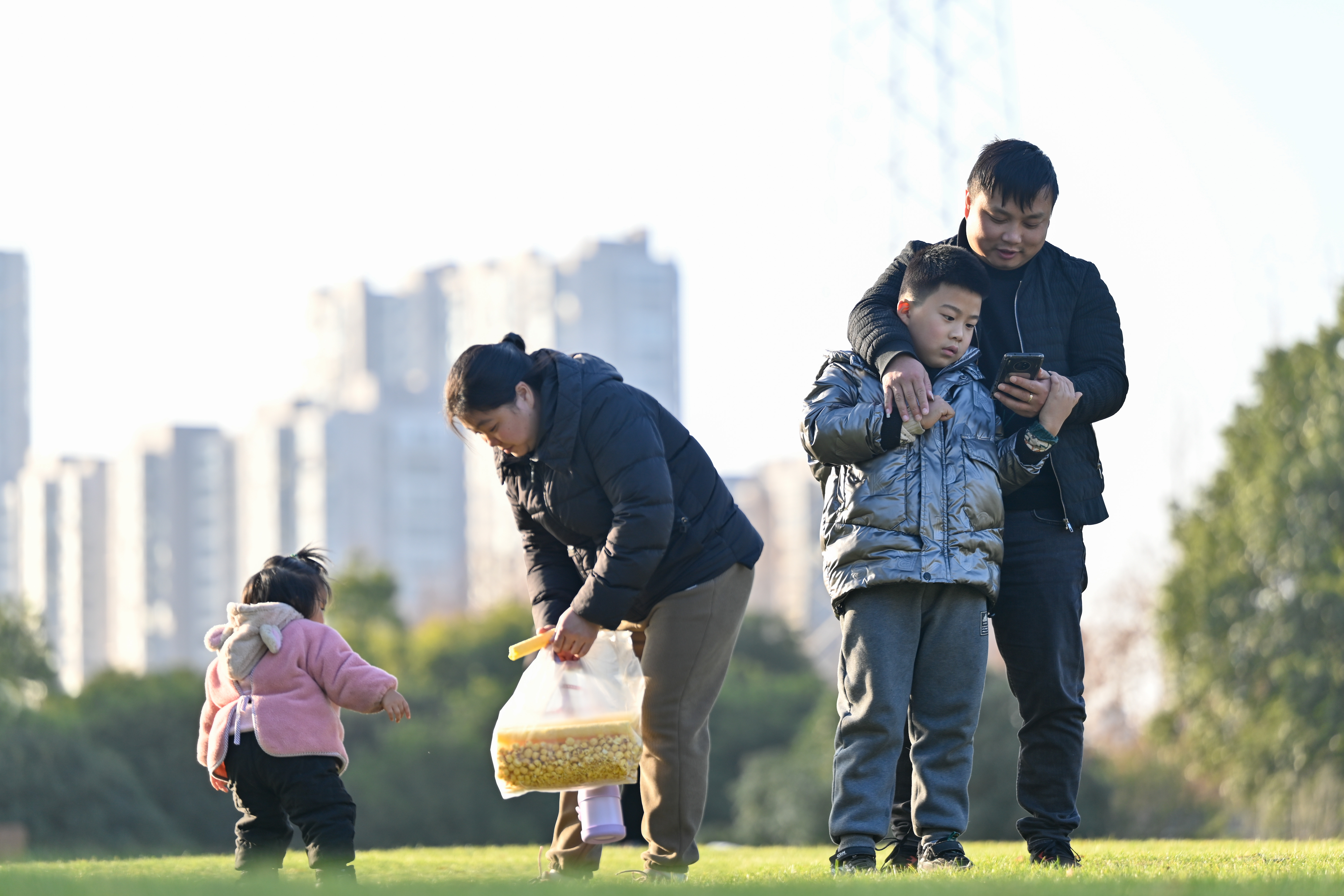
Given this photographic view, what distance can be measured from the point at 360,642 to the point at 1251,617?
14650 millimetres

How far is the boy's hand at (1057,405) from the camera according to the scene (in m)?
4.80

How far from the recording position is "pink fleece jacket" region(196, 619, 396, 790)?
5129 mm

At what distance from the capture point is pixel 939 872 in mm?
4469

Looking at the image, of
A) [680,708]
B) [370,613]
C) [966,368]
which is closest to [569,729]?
[680,708]

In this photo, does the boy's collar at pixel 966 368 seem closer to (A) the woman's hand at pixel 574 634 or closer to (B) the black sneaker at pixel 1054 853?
(A) the woman's hand at pixel 574 634

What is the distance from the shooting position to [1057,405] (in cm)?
481

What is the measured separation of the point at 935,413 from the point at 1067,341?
711mm

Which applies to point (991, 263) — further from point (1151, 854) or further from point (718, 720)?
point (718, 720)

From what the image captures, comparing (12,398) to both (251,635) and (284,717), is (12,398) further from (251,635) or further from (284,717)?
(284,717)

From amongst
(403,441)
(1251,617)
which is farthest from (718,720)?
(403,441)

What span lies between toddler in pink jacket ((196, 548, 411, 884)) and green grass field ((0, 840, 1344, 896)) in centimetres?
16

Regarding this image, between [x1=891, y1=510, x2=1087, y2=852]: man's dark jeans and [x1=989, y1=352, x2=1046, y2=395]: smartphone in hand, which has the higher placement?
[x1=989, y1=352, x2=1046, y2=395]: smartphone in hand

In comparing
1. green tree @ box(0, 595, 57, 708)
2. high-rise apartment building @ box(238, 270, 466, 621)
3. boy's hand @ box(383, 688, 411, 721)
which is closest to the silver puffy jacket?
boy's hand @ box(383, 688, 411, 721)

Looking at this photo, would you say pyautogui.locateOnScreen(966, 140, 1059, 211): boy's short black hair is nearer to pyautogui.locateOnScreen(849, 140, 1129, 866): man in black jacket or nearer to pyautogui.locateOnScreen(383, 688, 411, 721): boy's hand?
pyautogui.locateOnScreen(849, 140, 1129, 866): man in black jacket
